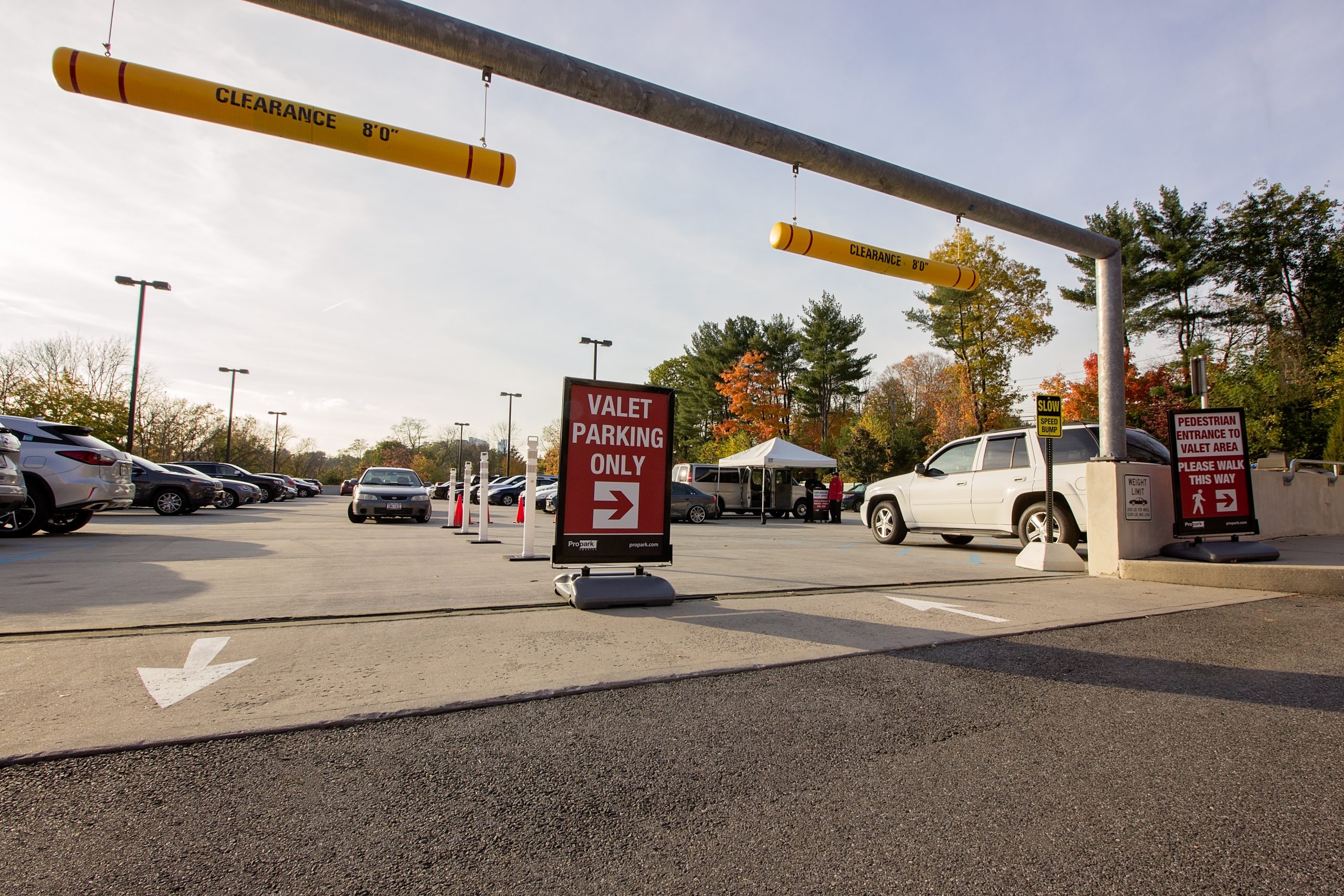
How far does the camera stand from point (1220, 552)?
8.01 meters

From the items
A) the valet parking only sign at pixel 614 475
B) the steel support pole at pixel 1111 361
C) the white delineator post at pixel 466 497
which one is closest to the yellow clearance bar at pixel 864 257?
the steel support pole at pixel 1111 361

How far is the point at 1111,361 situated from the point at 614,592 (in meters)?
7.13

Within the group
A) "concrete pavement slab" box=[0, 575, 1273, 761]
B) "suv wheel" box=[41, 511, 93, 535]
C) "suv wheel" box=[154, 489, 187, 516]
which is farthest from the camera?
"suv wheel" box=[154, 489, 187, 516]

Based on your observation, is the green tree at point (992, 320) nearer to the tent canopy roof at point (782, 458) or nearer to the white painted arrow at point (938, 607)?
the tent canopy roof at point (782, 458)

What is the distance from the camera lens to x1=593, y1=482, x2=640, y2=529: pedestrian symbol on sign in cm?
579

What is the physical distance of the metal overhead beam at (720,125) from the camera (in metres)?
5.07

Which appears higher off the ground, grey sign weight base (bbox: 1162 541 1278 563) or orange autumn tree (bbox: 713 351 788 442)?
orange autumn tree (bbox: 713 351 788 442)

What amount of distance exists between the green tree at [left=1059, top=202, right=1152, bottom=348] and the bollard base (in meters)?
35.7

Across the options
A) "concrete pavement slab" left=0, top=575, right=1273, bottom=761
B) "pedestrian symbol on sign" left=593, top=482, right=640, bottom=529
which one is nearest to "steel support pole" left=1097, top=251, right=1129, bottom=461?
"concrete pavement slab" left=0, top=575, right=1273, bottom=761

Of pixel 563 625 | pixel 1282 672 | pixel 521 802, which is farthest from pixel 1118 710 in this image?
pixel 563 625

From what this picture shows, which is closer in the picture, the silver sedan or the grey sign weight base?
the grey sign weight base

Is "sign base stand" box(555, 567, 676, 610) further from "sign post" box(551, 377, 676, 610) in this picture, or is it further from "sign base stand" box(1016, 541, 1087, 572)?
"sign base stand" box(1016, 541, 1087, 572)

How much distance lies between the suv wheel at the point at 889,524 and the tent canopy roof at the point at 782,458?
891cm

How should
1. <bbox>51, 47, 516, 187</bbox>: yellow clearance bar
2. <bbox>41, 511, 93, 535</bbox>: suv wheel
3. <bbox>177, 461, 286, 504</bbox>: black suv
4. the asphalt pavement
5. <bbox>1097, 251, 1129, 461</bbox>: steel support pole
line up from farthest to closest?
<bbox>177, 461, 286, 504</bbox>: black suv, <bbox>41, 511, 93, 535</bbox>: suv wheel, <bbox>1097, 251, 1129, 461</bbox>: steel support pole, <bbox>51, 47, 516, 187</bbox>: yellow clearance bar, the asphalt pavement
